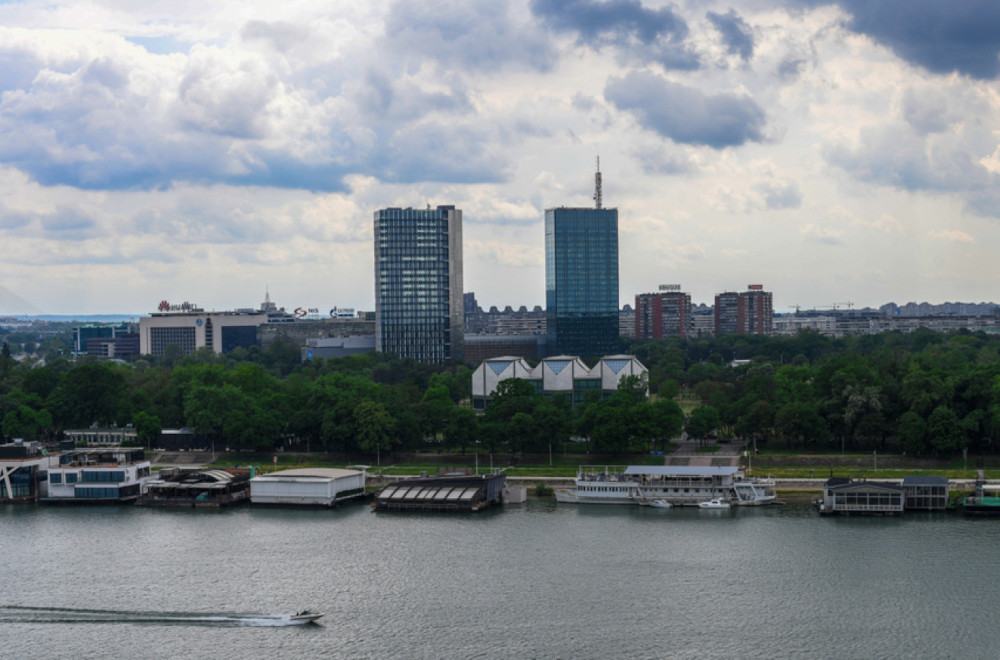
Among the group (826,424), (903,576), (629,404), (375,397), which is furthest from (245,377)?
(903,576)

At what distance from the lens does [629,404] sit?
68.2 metres

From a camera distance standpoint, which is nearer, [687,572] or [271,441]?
[687,572]

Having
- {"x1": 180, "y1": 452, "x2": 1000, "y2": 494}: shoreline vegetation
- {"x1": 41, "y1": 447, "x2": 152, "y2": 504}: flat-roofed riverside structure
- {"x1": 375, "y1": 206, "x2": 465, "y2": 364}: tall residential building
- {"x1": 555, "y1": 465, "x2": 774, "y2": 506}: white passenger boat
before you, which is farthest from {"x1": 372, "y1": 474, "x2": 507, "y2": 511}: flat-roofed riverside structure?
{"x1": 375, "y1": 206, "x2": 465, "y2": 364}: tall residential building

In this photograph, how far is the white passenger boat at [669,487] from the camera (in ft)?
174

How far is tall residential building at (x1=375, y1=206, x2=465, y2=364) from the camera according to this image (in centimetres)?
12706

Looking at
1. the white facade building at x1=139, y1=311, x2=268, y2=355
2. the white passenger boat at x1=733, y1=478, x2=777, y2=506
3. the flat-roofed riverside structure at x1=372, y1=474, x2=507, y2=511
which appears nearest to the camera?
the white passenger boat at x1=733, y1=478, x2=777, y2=506

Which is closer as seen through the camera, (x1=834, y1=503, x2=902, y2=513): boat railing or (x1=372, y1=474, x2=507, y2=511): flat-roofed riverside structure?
(x1=834, y1=503, x2=902, y2=513): boat railing

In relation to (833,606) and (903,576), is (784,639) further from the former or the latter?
(903,576)

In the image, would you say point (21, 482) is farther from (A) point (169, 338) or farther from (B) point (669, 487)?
(A) point (169, 338)

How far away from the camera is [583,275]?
5320 inches

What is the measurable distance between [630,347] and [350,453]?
9283cm

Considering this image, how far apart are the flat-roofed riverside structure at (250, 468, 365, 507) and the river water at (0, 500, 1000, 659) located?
3.97 meters

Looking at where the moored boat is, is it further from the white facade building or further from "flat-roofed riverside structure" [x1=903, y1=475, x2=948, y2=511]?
the white facade building

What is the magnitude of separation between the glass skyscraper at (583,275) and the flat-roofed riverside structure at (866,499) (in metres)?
85.2
